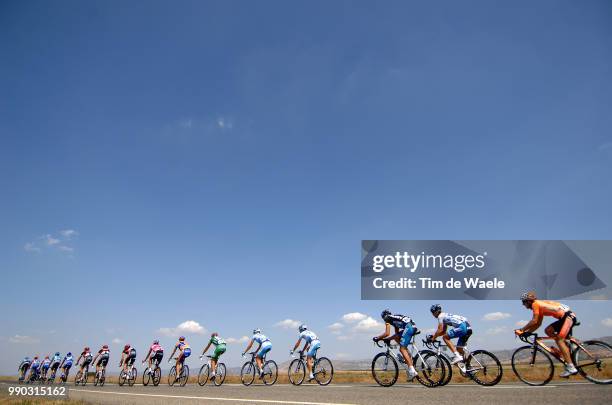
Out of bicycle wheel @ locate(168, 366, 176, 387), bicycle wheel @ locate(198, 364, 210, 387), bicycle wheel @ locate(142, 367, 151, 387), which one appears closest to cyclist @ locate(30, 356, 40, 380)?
bicycle wheel @ locate(142, 367, 151, 387)

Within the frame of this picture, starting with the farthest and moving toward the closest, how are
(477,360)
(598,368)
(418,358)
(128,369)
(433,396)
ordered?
1. (128,369)
2. (418,358)
3. (477,360)
4. (598,368)
5. (433,396)

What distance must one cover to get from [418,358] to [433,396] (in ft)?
11.5

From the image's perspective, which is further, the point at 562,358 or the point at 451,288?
the point at 451,288

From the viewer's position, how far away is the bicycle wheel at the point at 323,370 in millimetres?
15047

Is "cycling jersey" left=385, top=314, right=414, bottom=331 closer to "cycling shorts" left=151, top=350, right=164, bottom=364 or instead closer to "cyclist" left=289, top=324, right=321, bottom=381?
"cyclist" left=289, top=324, right=321, bottom=381

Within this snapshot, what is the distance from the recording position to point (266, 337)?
17.4 meters

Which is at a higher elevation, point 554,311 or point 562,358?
point 554,311

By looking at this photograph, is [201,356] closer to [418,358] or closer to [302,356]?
[302,356]

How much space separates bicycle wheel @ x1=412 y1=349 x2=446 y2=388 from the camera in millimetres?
11453

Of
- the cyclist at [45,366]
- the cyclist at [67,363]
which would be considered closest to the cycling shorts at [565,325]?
the cyclist at [67,363]

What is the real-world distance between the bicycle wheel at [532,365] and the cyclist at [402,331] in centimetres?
279

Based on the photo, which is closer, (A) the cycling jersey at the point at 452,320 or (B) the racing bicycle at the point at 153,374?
(A) the cycling jersey at the point at 452,320

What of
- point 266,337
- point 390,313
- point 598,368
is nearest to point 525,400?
point 598,368

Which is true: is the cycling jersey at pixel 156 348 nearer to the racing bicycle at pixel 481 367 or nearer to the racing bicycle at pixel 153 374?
the racing bicycle at pixel 153 374
